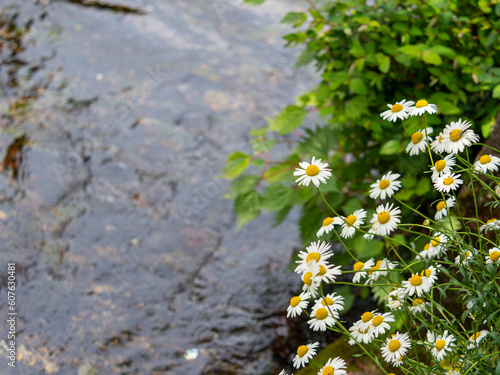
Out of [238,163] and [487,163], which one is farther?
[238,163]

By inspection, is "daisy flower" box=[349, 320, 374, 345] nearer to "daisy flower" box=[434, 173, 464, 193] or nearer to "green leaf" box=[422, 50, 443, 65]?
"daisy flower" box=[434, 173, 464, 193]

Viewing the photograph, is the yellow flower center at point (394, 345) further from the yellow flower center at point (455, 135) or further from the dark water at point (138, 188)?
the dark water at point (138, 188)

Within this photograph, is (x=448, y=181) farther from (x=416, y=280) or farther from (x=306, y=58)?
(x=306, y=58)

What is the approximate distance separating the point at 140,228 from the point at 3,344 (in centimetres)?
92

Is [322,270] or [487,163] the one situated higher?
[487,163]

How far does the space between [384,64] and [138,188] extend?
1.80 m

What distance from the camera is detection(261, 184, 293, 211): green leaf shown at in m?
1.86

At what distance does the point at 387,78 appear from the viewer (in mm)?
1981

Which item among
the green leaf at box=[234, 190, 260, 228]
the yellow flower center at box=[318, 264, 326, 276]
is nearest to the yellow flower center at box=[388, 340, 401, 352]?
the yellow flower center at box=[318, 264, 326, 276]

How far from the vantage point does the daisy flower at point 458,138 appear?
3.65 feet

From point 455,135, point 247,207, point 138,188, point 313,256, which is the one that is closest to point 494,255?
point 455,135

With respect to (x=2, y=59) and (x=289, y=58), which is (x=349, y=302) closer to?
(x=289, y=58)

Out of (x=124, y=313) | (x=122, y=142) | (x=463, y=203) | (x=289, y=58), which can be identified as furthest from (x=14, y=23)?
(x=463, y=203)

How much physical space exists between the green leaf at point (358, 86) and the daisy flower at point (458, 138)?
0.70 meters
